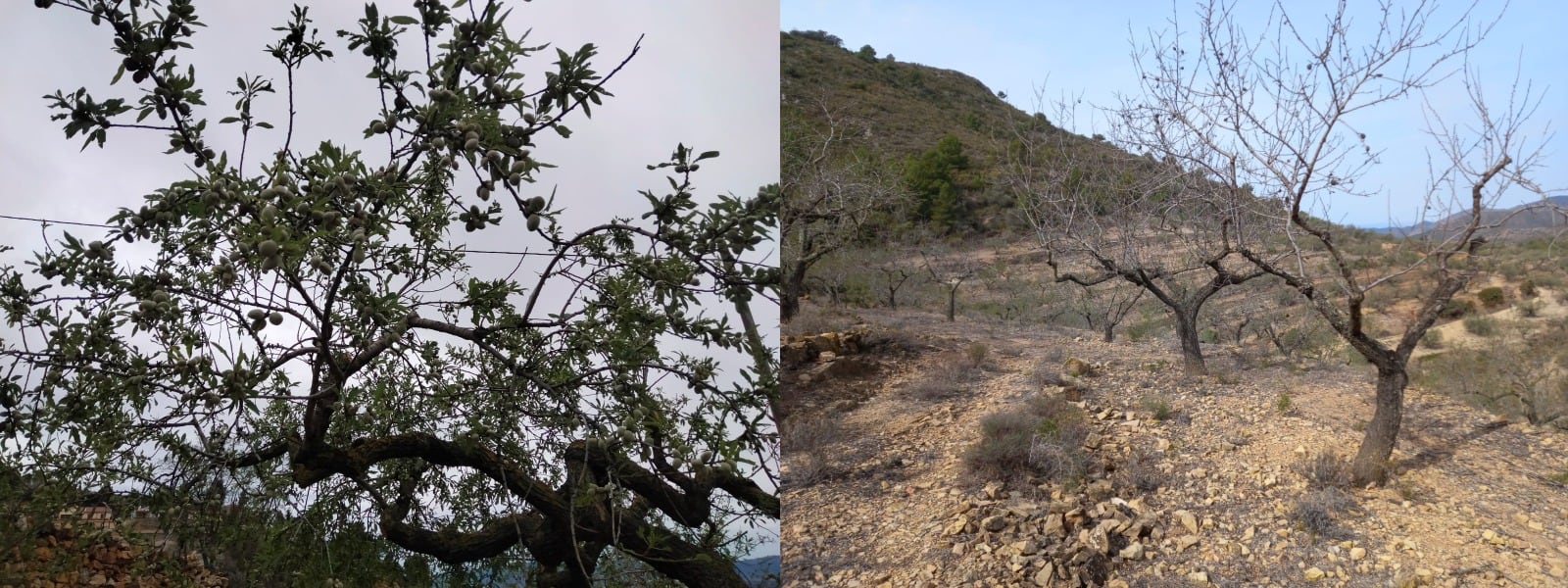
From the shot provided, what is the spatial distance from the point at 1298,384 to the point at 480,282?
81.9 inches

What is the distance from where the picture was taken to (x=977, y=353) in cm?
281

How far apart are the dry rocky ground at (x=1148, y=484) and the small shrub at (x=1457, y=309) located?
203 millimetres

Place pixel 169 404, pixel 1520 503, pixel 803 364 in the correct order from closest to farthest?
pixel 1520 503, pixel 169 404, pixel 803 364

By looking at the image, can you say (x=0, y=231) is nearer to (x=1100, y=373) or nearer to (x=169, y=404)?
(x=169, y=404)

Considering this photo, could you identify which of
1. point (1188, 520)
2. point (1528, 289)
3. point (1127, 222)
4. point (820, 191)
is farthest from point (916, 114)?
point (1528, 289)

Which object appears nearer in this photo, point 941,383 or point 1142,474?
point 1142,474

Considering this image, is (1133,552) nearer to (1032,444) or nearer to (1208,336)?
(1032,444)

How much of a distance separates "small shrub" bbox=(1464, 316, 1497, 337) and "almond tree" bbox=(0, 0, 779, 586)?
1.61m

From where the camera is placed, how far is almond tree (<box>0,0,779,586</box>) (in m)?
2.09

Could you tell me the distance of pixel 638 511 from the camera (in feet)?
8.88

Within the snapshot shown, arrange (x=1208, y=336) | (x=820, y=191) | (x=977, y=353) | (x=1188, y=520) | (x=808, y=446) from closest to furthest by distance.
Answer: (x=1188, y=520)
(x=1208, y=336)
(x=977, y=353)
(x=808, y=446)
(x=820, y=191)

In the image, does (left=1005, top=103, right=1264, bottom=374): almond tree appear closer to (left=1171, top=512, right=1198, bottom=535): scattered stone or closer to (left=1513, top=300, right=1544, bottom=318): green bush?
(left=1171, top=512, right=1198, bottom=535): scattered stone

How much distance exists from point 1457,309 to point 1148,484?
795 millimetres

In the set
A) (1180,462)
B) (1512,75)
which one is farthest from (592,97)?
(1512,75)
